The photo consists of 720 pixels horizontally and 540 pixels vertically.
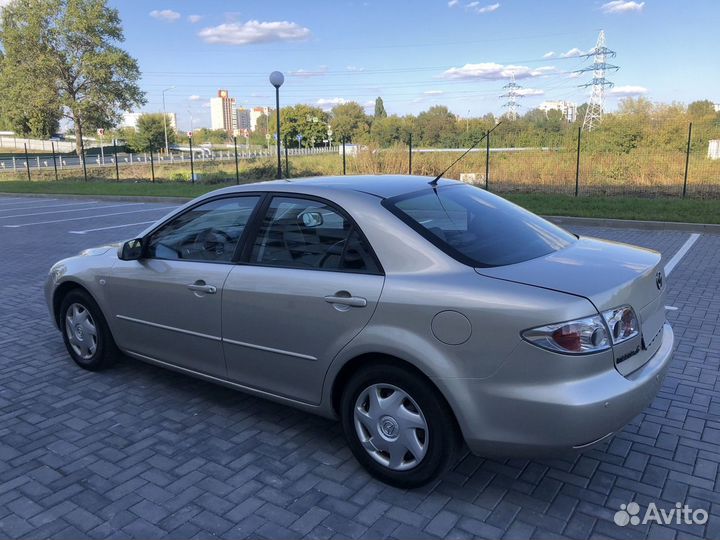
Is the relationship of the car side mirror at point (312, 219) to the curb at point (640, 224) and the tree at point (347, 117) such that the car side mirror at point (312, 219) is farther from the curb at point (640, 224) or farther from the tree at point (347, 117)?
the tree at point (347, 117)

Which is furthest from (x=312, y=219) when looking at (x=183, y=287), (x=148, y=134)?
(x=148, y=134)

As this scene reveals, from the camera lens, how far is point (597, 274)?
9.73ft

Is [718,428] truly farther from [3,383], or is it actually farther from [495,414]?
[3,383]

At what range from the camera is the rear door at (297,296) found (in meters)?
3.17

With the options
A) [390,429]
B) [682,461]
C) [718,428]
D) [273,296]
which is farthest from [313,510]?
[718,428]

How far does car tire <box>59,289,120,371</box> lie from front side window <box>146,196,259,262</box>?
871 mm

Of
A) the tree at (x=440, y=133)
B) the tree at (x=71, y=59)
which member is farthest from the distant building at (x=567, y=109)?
the tree at (x=71, y=59)

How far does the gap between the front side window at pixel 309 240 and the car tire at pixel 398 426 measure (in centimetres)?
60

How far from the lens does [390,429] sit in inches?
121

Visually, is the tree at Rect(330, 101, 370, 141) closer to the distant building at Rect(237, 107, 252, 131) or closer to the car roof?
the car roof

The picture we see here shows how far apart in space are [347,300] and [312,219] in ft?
2.09

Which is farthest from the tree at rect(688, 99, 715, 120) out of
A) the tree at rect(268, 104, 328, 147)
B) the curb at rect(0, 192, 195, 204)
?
the tree at rect(268, 104, 328, 147)

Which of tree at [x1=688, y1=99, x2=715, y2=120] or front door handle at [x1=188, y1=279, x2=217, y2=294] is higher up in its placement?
tree at [x1=688, y1=99, x2=715, y2=120]

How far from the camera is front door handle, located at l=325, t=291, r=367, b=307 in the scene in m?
3.08
